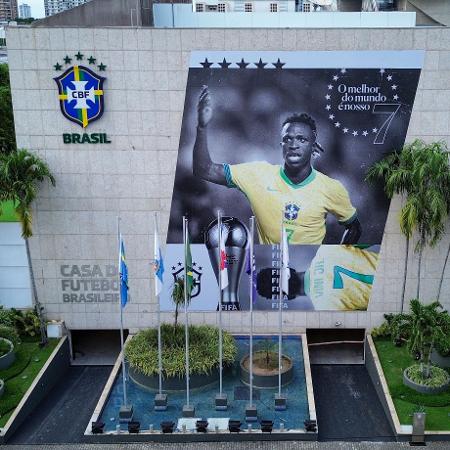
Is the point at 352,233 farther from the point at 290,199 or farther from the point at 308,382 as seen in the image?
the point at 308,382

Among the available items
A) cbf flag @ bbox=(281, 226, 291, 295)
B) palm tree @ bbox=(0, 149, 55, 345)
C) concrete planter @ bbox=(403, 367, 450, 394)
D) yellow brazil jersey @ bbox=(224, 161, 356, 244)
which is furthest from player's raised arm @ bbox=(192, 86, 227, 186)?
concrete planter @ bbox=(403, 367, 450, 394)

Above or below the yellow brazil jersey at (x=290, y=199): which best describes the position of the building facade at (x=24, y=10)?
above

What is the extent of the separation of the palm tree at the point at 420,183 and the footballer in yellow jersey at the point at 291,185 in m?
1.89

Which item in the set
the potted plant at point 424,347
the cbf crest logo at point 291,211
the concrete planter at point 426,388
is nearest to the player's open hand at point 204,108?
the cbf crest logo at point 291,211

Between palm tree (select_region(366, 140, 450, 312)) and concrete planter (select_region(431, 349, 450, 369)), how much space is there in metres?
4.36

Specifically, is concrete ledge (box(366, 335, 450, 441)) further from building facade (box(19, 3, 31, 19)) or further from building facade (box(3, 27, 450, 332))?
building facade (box(19, 3, 31, 19))

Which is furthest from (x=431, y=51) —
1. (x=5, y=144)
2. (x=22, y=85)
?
(x=5, y=144)

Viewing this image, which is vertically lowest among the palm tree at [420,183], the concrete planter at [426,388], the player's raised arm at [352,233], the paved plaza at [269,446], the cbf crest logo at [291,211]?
the paved plaza at [269,446]

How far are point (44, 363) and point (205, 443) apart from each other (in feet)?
26.9

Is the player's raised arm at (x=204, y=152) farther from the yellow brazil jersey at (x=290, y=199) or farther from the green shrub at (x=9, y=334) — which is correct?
the green shrub at (x=9, y=334)

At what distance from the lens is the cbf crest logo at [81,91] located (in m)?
23.5

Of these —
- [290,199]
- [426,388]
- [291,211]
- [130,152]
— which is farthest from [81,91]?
[426,388]

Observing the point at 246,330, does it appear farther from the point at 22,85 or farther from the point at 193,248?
the point at 22,85

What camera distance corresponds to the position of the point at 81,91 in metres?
23.8
